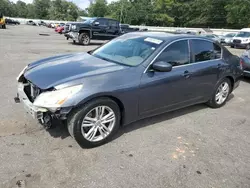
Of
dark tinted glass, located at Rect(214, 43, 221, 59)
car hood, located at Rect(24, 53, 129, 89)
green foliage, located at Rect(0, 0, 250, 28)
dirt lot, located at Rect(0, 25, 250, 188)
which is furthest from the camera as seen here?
green foliage, located at Rect(0, 0, 250, 28)

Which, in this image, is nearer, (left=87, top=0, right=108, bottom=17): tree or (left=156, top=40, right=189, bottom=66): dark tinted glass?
(left=156, top=40, right=189, bottom=66): dark tinted glass

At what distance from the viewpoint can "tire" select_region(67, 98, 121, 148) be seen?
123 inches

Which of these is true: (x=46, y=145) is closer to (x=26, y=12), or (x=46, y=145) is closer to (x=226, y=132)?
(x=226, y=132)

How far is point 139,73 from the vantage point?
3.58m

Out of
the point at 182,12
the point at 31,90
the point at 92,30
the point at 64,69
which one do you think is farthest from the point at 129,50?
the point at 182,12

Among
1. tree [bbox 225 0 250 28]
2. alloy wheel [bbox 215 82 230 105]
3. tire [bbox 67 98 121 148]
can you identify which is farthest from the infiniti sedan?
tree [bbox 225 0 250 28]

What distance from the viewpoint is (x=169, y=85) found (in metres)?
3.94

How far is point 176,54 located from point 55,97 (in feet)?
7.28

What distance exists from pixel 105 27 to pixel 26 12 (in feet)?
423

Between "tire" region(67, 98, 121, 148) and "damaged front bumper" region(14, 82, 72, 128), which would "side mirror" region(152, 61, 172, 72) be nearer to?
"tire" region(67, 98, 121, 148)

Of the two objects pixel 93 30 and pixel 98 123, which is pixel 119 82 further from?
pixel 93 30

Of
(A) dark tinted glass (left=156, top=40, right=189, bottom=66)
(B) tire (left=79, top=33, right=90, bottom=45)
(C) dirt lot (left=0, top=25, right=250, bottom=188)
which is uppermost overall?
(B) tire (left=79, top=33, right=90, bottom=45)

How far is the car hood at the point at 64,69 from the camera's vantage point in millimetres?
3205

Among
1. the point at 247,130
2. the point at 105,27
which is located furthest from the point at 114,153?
the point at 105,27
